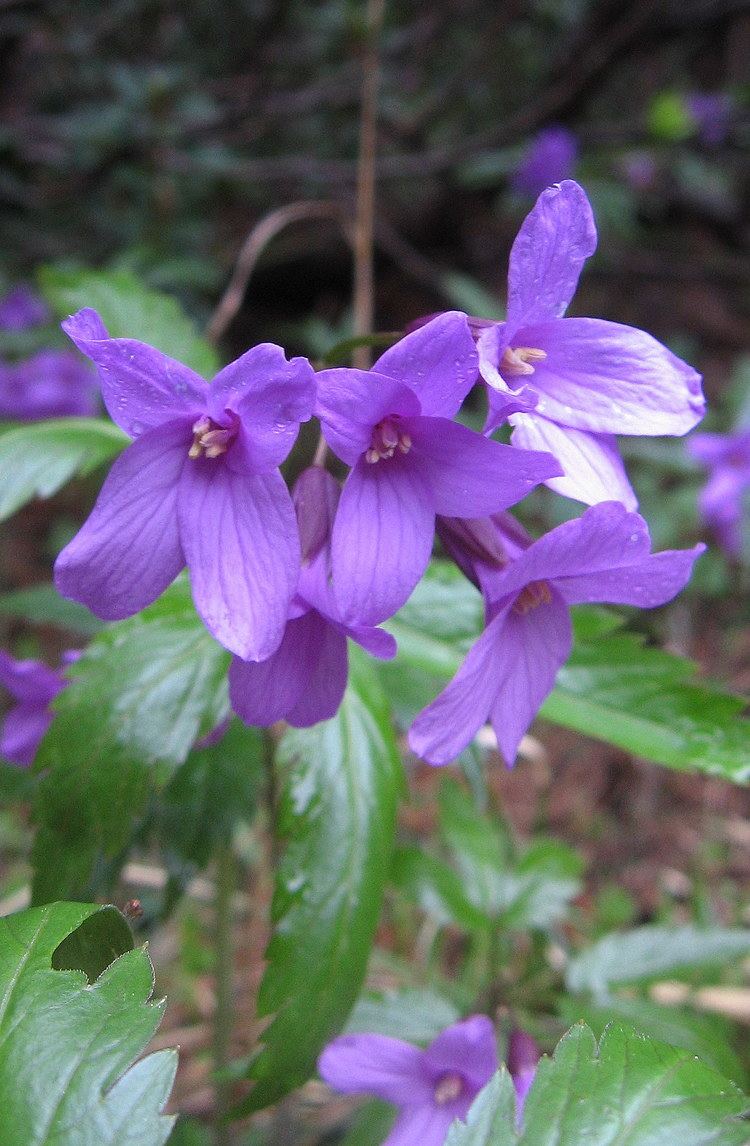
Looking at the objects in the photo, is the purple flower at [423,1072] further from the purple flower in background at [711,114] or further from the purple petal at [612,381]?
the purple flower in background at [711,114]


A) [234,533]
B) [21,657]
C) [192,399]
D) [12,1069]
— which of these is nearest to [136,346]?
[192,399]

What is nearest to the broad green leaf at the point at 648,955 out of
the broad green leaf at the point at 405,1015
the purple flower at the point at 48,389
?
the broad green leaf at the point at 405,1015

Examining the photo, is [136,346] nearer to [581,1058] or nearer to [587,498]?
[587,498]

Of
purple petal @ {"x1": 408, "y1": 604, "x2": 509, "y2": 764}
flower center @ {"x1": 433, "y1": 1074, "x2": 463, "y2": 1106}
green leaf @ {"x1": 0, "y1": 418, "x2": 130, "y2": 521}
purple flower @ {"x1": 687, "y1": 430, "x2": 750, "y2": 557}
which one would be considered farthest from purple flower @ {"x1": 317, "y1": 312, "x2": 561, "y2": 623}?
purple flower @ {"x1": 687, "y1": 430, "x2": 750, "y2": 557}

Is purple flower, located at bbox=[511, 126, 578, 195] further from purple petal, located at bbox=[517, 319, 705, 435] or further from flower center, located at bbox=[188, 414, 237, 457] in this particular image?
flower center, located at bbox=[188, 414, 237, 457]

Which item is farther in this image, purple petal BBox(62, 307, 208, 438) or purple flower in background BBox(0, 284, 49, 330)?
purple flower in background BBox(0, 284, 49, 330)

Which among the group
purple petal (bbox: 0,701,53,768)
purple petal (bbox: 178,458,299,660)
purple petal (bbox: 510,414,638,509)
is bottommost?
purple petal (bbox: 0,701,53,768)
